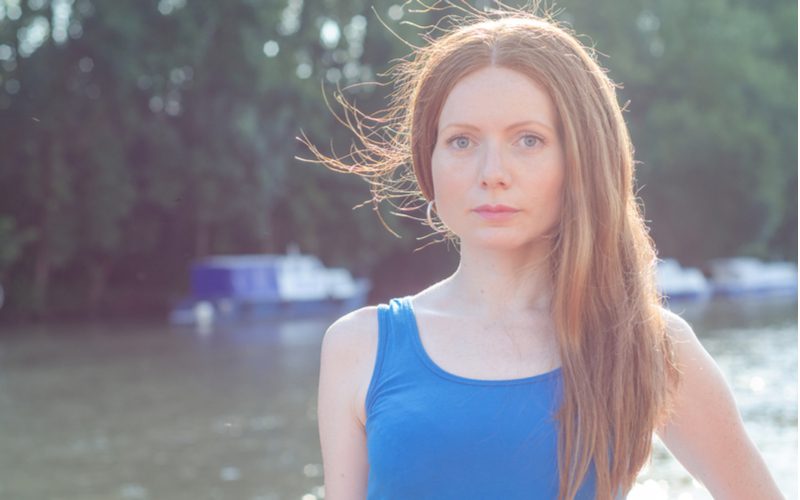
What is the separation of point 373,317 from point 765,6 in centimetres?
5312

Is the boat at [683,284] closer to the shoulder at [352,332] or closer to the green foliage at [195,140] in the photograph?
the green foliage at [195,140]

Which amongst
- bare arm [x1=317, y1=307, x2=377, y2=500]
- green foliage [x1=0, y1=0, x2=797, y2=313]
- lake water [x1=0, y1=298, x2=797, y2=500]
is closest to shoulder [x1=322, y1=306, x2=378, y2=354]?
bare arm [x1=317, y1=307, x2=377, y2=500]

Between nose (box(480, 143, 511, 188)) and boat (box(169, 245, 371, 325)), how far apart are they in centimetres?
2849

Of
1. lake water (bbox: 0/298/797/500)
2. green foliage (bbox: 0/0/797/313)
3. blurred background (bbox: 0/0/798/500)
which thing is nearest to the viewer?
lake water (bbox: 0/298/797/500)

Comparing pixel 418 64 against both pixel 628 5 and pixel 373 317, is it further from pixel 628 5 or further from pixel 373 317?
pixel 628 5

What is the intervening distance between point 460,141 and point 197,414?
40.1 ft

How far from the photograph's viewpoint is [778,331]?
73.3ft

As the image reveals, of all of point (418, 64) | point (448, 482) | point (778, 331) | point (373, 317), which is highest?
point (418, 64)

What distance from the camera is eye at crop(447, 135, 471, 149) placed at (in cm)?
196

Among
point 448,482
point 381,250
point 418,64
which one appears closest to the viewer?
point 448,482

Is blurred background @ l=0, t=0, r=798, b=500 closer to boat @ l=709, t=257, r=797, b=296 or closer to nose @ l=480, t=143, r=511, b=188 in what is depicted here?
boat @ l=709, t=257, r=797, b=296

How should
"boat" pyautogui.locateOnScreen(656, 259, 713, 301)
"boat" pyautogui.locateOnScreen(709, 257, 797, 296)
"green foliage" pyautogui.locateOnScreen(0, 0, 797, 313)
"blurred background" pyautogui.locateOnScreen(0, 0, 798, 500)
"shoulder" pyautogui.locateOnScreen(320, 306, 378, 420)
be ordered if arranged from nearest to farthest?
1. "shoulder" pyautogui.locateOnScreen(320, 306, 378, 420)
2. "blurred background" pyautogui.locateOnScreen(0, 0, 798, 500)
3. "green foliage" pyautogui.locateOnScreen(0, 0, 797, 313)
4. "boat" pyautogui.locateOnScreen(656, 259, 713, 301)
5. "boat" pyautogui.locateOnScreen(709, 257, 797, 296)

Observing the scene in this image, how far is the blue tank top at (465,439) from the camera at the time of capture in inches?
68.6

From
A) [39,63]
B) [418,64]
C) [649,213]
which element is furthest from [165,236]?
[418,64]
